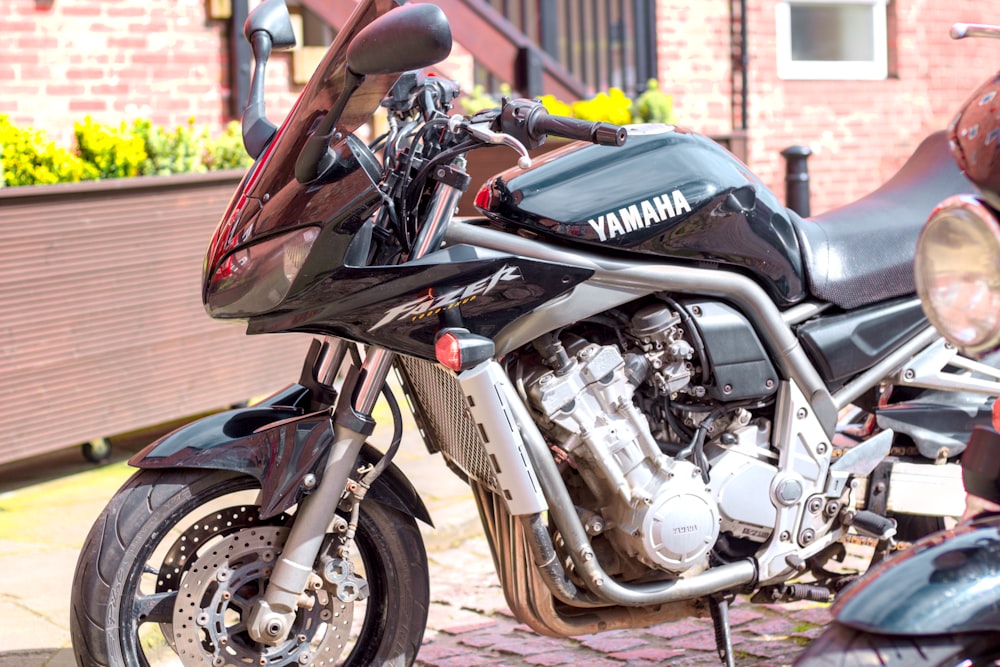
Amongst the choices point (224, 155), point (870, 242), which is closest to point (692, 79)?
point (224, 155)

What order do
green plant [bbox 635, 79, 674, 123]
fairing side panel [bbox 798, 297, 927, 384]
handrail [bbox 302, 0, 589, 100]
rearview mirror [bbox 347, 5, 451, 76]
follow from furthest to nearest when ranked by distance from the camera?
handrail [bbox 302, 0, 589, 100] → green plant [bbox 635, 79, 674, 123] → fairing side panel [bbox 798, 297, 927, 384] → rearview mirror [bbox 347, 5, 451, 76]

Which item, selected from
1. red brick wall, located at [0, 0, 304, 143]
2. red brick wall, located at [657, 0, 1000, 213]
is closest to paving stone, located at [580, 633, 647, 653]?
red brick wall, located at [0, 0, 304, 143]

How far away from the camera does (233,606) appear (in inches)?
110

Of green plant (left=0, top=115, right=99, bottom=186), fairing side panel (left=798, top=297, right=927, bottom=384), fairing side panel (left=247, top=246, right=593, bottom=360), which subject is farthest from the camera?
green plant (left=0, top=115, right=99, bottom=186)

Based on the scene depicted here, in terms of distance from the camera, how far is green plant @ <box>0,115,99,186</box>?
513 centimetres

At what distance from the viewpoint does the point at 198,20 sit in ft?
23.8

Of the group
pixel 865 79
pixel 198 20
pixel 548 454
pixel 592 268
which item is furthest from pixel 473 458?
pixel 865 79

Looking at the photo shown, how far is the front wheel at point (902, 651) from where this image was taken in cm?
171

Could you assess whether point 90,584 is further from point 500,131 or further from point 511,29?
point 511,29

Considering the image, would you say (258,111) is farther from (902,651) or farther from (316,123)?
(902,651)

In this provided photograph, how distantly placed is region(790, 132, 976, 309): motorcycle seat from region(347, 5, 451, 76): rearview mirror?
119 centimetres

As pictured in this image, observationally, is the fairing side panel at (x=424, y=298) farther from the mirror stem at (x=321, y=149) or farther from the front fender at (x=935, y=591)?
the front fender at (x=935, y=591)

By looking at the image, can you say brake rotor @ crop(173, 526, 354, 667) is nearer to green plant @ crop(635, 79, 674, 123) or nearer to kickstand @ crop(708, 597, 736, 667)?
kickstand @ crop(708, 597, 736, 667)

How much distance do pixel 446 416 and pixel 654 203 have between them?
67 centimetres
